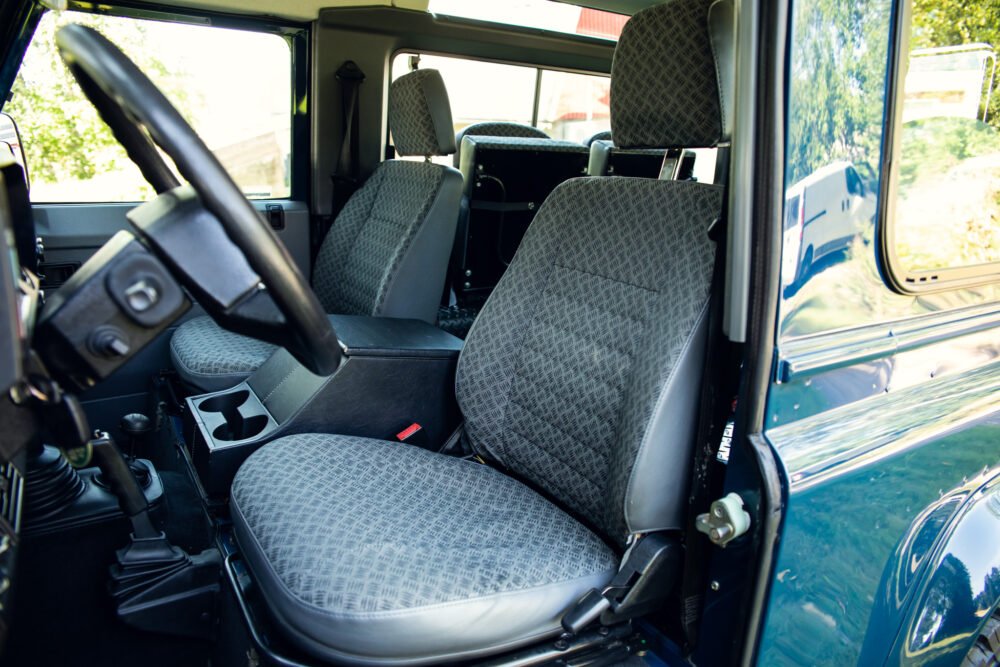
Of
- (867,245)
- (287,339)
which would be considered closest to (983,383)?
(867,245)

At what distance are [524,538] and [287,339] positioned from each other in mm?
650

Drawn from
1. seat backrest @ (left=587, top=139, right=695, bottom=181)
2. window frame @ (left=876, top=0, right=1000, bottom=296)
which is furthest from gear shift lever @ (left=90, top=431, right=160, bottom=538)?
seat backrest @ (left=587, top=139, right=695, bottom=181)

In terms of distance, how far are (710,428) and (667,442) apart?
3.4 inches

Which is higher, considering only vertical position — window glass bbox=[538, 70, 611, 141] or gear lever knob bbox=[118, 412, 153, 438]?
window glass bbox=[538, 70, 611, 141]

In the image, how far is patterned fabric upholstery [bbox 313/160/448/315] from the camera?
267 centimetres

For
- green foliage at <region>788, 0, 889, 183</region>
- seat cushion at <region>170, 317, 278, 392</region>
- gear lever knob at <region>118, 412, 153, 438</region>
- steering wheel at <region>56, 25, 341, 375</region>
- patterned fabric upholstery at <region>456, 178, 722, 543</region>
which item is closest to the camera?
steering wheel at <region>56, 25, 341, 375</region>

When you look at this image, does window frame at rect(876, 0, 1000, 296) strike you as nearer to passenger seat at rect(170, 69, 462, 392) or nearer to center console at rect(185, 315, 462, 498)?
center console at rect(185, 315, 462, 498)

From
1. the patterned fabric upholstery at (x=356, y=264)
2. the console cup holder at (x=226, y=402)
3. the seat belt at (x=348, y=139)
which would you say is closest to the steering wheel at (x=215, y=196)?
the console cup holder at (x=226, y=402)

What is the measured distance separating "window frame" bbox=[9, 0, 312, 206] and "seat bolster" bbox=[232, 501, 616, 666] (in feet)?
6.89

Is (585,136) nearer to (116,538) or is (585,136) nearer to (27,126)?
(27,126)

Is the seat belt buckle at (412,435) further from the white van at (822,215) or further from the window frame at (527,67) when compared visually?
the window frame at (527,67)

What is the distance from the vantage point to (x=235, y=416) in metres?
1.88

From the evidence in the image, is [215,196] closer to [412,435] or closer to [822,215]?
[822,215]

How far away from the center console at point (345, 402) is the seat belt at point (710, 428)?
0.76 metres
